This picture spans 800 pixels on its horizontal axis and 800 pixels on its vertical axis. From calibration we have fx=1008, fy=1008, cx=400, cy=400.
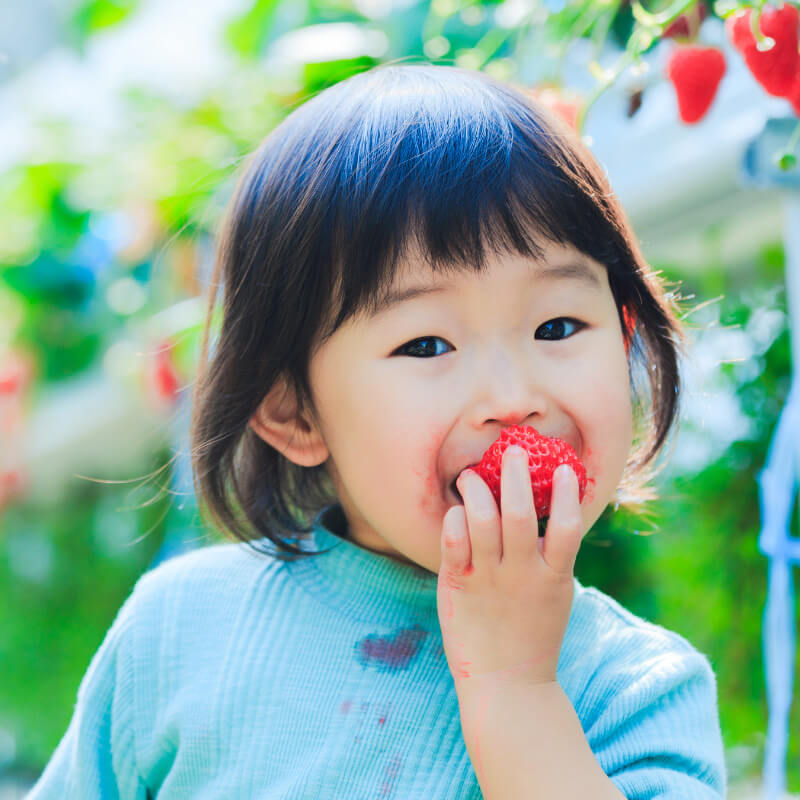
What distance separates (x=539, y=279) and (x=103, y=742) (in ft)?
2.09

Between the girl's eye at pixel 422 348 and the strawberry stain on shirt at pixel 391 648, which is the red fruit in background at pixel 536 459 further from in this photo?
the strawberry stain on shirt at pixel 391 648

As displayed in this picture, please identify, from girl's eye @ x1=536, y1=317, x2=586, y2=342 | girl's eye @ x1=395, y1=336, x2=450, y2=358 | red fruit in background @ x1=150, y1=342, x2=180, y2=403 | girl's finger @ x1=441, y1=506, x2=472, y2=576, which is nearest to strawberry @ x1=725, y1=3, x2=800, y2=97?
girl's eye @ x1=536, y1=317, x2=586, y2=342

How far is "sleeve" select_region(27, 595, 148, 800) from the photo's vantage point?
1004mm

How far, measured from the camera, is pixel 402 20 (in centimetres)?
190

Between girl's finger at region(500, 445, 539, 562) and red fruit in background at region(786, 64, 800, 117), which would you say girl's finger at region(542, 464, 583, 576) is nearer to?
girl's finger at region(500, 445, 539, 562)

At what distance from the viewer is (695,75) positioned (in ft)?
3.47

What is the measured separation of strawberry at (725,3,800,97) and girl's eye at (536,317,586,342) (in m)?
0.29

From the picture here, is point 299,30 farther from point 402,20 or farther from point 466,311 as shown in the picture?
point 466,311

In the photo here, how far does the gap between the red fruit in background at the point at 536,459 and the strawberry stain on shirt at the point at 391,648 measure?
229 mm

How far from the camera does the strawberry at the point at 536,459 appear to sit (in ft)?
2.54

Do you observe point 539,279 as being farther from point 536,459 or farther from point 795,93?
point 795,93

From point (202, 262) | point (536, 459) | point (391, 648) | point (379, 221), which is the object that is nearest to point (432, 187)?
point (379, 221)

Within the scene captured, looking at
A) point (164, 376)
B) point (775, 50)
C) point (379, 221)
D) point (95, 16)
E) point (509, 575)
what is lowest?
point (164, 376)

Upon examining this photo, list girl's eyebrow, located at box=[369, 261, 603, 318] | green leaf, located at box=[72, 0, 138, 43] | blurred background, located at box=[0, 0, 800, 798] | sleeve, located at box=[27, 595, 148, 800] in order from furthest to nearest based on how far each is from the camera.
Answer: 1. green leaf, located at box=[72, 0, 138, 43]
2. blurred background, located at box=[0, 0, 800, 798]
3. sleeve, located at box=[27, 595, 148, 800]
4. girl's eyebrow, located at box=[369, 261, 603, 318]
